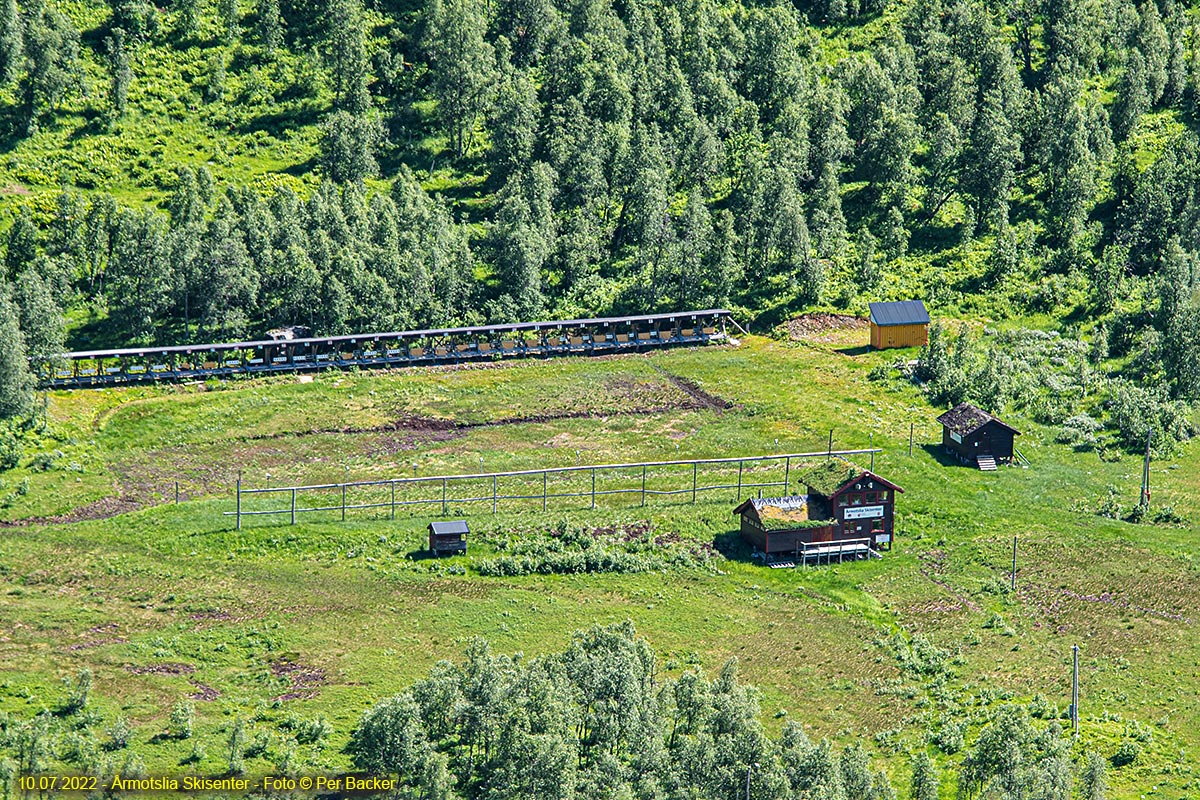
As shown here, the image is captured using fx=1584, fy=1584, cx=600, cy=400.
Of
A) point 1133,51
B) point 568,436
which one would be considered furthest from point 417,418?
point 1133,51

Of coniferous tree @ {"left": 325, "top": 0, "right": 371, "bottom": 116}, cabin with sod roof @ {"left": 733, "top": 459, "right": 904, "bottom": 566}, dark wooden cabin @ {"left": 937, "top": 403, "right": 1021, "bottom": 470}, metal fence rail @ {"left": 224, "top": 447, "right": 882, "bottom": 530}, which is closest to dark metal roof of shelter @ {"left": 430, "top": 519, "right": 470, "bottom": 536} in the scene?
metal fence rail @ {"left": 224, "top": 447, "right": 882, "bottom": 530}

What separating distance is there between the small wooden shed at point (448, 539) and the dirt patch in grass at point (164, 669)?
1828cm

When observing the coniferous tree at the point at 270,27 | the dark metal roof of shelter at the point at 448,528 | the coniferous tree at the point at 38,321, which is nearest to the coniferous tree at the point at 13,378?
the coniferous tree at the point at 38,321

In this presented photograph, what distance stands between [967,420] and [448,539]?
130ft

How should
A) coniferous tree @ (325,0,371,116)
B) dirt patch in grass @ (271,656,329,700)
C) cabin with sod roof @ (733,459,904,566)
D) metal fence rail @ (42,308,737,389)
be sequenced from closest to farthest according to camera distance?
dirt patch in grass @ (271,656,329,700), cabin with sod roof @ (733,459,904,566), metal fence rail @ (42,308,737,389), coniferous tree @ (325,0,371,116)

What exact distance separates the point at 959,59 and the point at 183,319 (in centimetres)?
8266

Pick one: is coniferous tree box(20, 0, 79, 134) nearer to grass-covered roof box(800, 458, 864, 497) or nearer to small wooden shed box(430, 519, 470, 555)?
small wooden shed box(430, 519, 470, 555)

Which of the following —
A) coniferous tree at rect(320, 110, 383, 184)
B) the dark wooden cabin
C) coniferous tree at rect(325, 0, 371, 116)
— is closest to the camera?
the dark wooden cabin

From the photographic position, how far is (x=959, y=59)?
533ft

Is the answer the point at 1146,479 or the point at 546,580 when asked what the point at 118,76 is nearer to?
the point at 546,580

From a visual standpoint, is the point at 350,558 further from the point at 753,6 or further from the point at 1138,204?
the point at 753,6

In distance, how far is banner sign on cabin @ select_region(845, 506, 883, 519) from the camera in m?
97.6

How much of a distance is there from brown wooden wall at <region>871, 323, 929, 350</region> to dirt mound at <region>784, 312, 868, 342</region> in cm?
457

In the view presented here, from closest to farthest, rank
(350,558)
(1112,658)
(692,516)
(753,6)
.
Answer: (1112,658) → (350,558) → (692,516) → (753,6)
